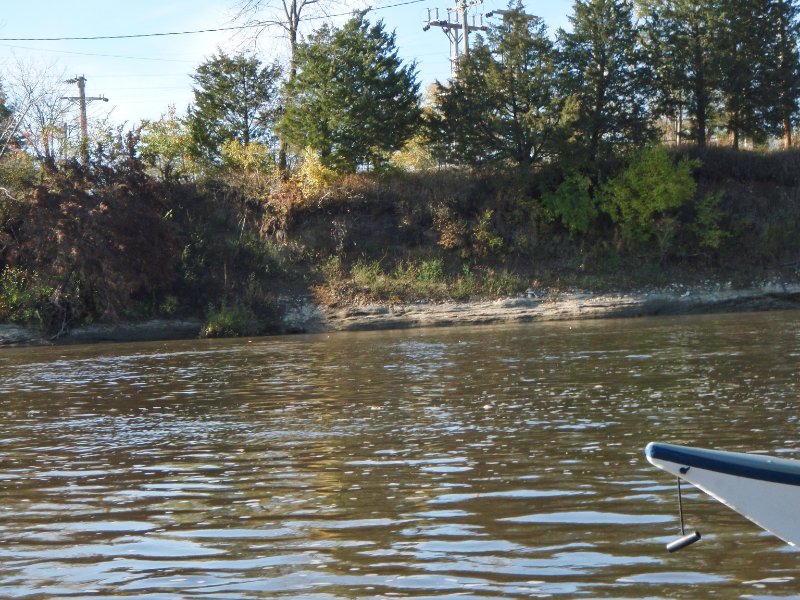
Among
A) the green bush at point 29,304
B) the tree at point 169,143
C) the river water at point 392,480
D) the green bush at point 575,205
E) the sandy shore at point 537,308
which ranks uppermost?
the tree at point 169,143

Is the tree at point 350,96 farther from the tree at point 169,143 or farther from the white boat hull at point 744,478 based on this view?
the white boat hull at point 744,478

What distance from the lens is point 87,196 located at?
32781 millimetres

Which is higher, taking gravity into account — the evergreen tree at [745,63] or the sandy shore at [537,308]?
the evergreen tree at [745,63]

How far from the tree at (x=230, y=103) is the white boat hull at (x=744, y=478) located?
38.9 m

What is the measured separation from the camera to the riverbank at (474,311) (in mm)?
32688

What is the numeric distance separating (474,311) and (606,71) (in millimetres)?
12536

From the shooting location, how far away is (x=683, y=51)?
41.6 metres

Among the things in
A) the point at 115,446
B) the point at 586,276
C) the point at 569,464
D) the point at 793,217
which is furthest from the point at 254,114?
the point at 569,464

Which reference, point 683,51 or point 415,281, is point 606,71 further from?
point 415,281

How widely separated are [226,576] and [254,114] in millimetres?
38259

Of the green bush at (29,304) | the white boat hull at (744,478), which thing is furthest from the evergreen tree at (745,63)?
the white boat hull at (744,478)

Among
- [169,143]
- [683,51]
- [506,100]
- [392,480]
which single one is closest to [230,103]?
[169,143]

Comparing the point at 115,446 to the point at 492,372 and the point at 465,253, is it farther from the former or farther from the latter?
the point at 465,253

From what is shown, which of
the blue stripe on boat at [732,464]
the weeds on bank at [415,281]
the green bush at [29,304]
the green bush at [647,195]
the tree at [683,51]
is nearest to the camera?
the blue stripe on boat at [732,464]
